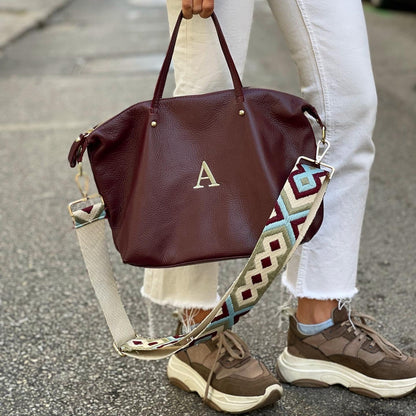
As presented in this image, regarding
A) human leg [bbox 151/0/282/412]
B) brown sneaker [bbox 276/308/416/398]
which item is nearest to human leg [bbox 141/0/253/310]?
human leg [bbox 151/0/282/412]

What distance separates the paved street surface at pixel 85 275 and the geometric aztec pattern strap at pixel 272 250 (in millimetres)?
349

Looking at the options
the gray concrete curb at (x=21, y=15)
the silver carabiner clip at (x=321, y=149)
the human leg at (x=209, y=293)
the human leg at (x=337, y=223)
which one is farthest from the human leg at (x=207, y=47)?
the gray concrete curb at (x=21, y=15)

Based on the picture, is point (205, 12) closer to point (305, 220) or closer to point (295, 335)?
Answer: point (305, 220)

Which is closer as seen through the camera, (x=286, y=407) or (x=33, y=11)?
(x=286, y=407)

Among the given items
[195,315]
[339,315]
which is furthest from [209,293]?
[339,315]

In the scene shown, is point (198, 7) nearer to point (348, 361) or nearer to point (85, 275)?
point (348, 361)

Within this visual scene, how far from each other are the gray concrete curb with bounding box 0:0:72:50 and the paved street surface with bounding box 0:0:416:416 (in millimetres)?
3350

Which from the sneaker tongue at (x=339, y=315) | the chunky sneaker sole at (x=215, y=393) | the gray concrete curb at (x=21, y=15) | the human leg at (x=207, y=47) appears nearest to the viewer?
the human leg at (x=207, y=47)

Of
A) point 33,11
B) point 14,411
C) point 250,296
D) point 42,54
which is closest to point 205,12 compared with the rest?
point 250,296

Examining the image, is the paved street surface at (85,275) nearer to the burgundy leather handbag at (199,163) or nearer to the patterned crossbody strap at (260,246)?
the patterned crossbody strap at (260,246)

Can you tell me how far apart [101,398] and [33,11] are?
39.7 ft

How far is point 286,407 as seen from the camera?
1.80 m

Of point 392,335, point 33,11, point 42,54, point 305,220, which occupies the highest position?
point 305,220

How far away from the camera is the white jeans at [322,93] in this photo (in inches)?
64.2
